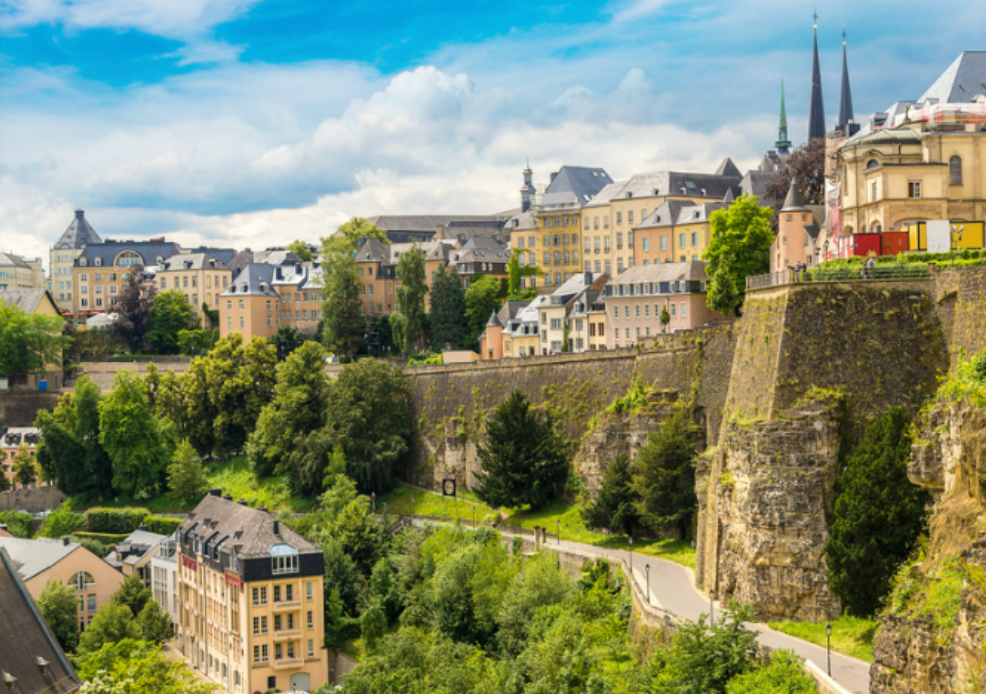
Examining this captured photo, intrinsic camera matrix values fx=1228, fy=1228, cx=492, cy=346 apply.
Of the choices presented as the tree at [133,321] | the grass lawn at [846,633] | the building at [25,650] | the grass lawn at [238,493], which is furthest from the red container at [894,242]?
the tree at [133,321]

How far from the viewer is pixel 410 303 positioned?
272 ft

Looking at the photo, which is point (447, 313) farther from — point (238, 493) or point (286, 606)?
point (286, 606)

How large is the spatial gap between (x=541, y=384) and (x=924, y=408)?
25.8 meters

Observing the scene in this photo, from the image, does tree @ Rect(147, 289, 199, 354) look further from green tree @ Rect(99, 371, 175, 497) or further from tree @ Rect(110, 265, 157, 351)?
green tree @ Rect(99, 371, 175, 497)

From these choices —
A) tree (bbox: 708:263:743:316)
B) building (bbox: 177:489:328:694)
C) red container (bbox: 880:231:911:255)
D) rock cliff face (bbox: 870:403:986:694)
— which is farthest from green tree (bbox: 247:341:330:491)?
rock cliff face (bbox: 870:403:986:694)

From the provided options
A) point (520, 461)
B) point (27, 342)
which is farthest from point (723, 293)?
point (27, 342)

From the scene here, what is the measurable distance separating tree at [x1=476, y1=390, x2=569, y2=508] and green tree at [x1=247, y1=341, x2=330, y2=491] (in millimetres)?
15849

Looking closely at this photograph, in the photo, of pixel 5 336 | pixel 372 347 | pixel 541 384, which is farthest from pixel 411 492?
pixel 5 336

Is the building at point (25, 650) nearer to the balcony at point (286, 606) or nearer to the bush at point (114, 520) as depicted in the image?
the balcony at point (286, 606)

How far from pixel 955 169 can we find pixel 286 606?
3126cm

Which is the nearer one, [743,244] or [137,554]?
[743,244]

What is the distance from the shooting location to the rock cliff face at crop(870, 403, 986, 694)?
22.5 meters

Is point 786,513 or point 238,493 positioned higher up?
point 786,513

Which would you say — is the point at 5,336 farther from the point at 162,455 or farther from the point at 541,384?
the point at 541,384
